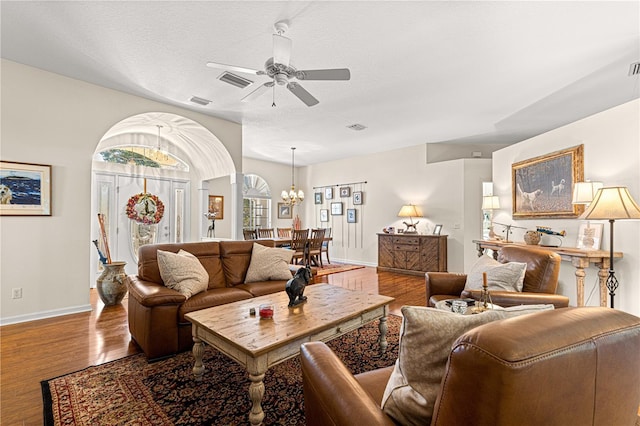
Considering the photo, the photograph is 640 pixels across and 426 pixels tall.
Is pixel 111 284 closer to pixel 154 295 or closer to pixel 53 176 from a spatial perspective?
pixel 53 176

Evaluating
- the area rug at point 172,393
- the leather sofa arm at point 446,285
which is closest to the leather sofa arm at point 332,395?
the area rug at point 172,393

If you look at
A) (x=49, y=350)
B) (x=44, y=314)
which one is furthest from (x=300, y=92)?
(x=44, y=314)

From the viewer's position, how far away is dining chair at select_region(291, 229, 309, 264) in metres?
6.20

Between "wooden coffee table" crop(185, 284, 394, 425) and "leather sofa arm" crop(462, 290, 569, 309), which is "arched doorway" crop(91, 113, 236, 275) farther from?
"leather sofa arm" crop(462, 290, 569, 309)

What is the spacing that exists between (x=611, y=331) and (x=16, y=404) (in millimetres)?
3066

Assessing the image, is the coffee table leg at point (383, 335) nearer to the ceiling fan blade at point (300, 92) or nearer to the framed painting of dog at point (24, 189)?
the ceiling fan blade at point (300, 92)

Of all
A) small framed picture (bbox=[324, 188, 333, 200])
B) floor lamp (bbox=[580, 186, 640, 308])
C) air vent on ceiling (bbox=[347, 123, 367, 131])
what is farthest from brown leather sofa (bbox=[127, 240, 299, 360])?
small framed picture (bbox=[324, 188, 333, 200])

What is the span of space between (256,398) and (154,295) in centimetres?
135

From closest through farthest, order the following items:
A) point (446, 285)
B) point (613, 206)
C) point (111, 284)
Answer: point (613, 206) → point (446, 285) → point (111, 284)

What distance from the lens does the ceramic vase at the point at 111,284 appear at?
154 inches

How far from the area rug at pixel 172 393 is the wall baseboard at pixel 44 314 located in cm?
183

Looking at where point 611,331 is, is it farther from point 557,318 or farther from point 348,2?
point 348,2

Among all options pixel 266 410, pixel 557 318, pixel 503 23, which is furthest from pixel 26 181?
pixel 503 23

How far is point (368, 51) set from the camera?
115 inches
